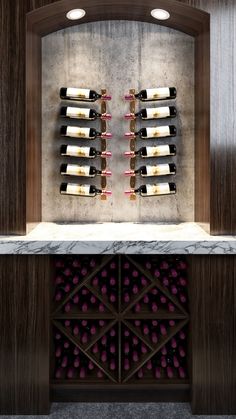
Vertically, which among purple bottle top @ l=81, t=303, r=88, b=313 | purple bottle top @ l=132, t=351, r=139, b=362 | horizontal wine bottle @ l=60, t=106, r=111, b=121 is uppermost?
horizontal wine bottle @ l=60, t=106, r=111, b=121

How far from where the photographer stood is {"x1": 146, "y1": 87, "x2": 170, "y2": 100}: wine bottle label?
2.71 m

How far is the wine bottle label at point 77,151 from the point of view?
2717 mm

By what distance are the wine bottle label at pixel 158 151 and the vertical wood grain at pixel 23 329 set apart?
0.96 m

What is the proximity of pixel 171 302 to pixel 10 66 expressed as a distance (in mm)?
1627

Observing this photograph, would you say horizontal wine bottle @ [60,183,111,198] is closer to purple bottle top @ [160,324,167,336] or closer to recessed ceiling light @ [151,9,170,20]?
purple bottle top @ [160,324,167,336]

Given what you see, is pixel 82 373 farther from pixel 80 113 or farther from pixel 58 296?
pixel 80 113

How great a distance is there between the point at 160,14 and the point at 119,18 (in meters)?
0.31

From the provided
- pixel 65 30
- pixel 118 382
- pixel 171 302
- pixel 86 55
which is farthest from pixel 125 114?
pixel 118 382

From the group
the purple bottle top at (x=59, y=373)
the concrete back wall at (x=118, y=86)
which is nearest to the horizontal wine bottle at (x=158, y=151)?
the concrete back wall at (x=118, y=86)

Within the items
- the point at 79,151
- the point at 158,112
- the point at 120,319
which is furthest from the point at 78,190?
the point at 120,319

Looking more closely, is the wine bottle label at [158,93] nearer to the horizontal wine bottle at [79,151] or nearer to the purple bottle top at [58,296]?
the horizontal wine bottle at [79,151]

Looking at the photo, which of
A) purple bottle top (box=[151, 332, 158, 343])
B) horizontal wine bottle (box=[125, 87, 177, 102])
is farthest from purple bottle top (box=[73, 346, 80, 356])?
horizontal wine bottle (box=[125, 87, 177, 102])

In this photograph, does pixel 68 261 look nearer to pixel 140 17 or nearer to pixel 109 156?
pixel 109 156

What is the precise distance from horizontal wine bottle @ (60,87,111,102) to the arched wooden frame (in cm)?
18
